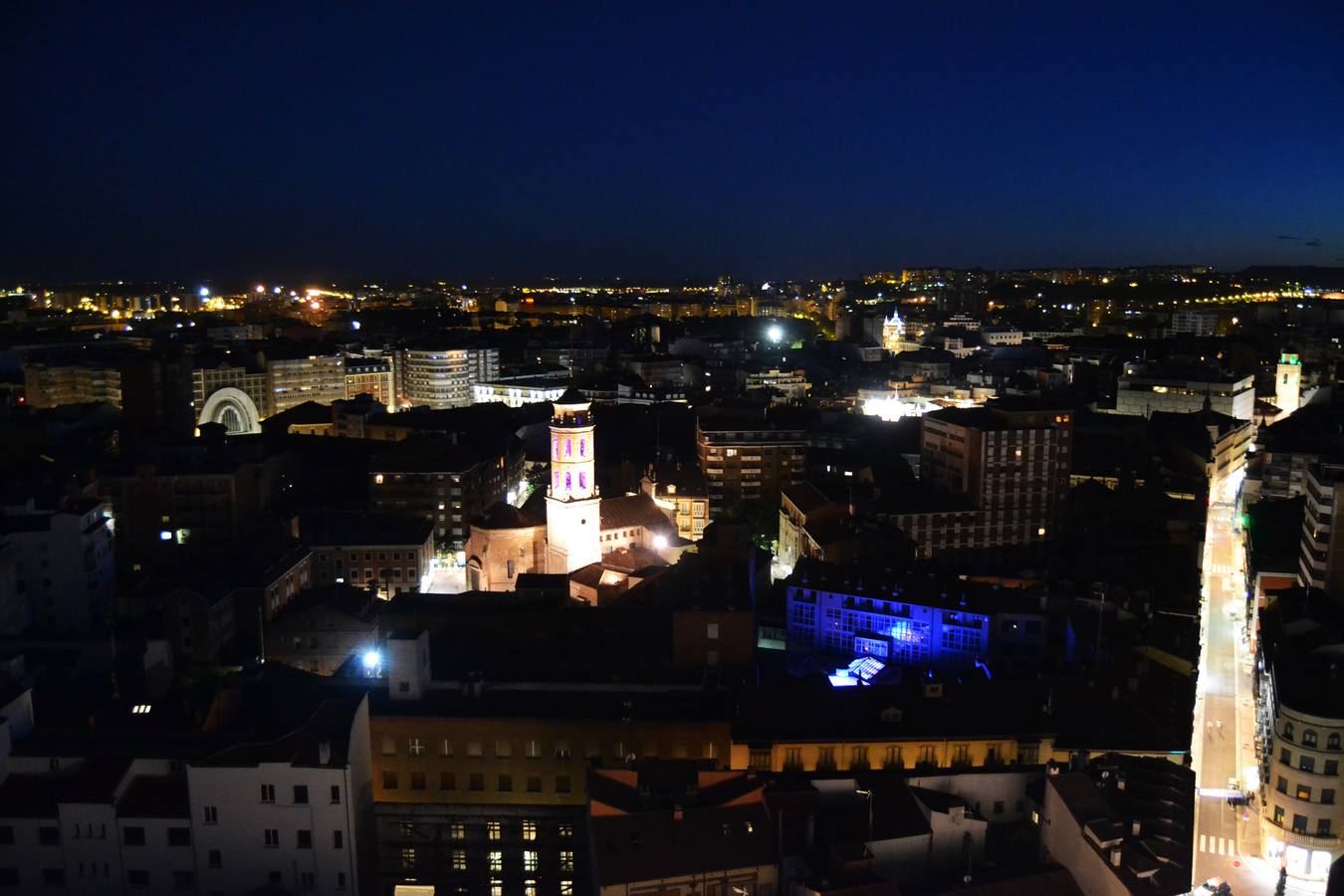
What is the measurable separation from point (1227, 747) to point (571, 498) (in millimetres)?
13291

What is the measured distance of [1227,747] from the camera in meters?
16.3

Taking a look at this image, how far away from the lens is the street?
43.1 ft

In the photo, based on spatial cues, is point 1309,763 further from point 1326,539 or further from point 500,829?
point 500,829

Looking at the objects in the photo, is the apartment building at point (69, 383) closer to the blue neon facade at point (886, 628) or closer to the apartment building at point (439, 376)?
the apartment building at point (439, 376)

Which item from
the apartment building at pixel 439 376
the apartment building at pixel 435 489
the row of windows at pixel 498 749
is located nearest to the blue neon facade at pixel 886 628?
the row of windows at pixel 498 749

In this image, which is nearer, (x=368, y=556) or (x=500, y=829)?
(x=500, y=829)

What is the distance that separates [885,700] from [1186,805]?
4.00 metres

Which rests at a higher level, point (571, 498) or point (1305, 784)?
point (571, 498)

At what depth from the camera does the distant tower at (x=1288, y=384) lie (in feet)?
150

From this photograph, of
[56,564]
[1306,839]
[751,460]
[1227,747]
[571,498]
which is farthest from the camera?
[751,460]

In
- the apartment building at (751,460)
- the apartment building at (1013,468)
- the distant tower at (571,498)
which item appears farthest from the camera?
the apartment building at (751,460)

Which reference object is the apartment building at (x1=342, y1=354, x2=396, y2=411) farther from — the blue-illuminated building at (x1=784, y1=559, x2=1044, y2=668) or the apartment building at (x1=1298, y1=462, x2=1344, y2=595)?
the apartment building at (x1=1298, y1=462, x2=1344, y2=595)

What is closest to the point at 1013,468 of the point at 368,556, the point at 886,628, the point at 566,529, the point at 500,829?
the point at 886,628

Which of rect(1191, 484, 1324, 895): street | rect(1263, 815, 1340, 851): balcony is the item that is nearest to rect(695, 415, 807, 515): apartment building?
rect(1191, 484, 1324, 895): street
